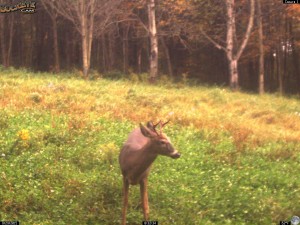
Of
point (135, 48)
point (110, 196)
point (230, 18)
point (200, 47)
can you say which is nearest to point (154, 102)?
point (110, 196)

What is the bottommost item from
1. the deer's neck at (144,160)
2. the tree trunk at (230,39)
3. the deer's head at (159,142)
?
the deer's neck at (144,160)

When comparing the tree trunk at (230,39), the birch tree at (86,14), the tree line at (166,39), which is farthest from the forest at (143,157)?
the tree line at (166,39)

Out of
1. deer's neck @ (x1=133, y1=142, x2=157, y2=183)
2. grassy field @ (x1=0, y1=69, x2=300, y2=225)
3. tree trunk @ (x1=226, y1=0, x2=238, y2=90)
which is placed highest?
tree trunk @ (x1=226, y1=0, x2=238, y2=90)

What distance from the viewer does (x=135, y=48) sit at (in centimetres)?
4412

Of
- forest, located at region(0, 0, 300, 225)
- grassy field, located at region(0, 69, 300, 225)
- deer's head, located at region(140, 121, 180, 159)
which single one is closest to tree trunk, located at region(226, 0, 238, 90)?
forest, located at region(0, 0, 300, 225)

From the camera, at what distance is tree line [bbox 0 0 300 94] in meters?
29.6

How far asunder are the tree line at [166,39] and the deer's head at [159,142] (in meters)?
21.5

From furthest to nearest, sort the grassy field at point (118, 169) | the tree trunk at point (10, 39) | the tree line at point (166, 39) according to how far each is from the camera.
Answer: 1. the tree trunk at point (10, 39)
2. the tree line at point (166, 39)
3. the grassy field at point (118, 169)

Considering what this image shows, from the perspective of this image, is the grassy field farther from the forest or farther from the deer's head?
the deer's head

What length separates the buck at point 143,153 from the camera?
6801 millimetres

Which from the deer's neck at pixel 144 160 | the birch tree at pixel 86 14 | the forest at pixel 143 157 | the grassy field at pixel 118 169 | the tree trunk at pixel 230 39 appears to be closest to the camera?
the deer's neck at pixel 144 160

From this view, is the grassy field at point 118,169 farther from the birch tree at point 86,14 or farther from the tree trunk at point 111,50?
the tree trunk at point 111,50

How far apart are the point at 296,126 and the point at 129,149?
10.3 metres

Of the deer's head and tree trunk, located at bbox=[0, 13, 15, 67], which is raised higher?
tree trunk, located at bbox=[0, 13, 15, 67]
